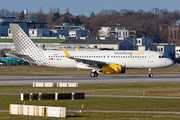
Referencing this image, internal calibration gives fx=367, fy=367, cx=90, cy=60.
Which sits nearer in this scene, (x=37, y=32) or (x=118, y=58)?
(x=118, y=58)

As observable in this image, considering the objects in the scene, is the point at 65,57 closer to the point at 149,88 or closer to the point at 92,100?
the point at 149,88

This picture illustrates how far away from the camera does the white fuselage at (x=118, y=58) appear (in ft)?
197

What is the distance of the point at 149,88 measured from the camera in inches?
1703

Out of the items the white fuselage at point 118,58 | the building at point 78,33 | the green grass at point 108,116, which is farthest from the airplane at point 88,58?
the building at point 78,33

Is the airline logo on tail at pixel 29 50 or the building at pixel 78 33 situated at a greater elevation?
the building at pixel 78 33

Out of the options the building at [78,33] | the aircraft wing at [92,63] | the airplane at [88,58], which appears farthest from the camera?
the building at [78,33]

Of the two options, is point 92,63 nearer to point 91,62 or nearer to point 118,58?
point 91,62

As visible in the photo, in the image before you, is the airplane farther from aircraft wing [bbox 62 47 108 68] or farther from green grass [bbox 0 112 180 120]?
green grass [bbox 0 112 180 120]

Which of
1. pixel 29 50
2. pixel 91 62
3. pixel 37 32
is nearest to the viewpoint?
pixel 91 62

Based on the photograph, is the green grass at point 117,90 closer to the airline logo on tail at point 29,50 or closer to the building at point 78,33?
the airline logo on tail at point 29,50

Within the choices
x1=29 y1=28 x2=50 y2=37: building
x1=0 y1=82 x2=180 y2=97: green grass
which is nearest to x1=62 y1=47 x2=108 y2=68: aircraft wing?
x1=0 y1=82 x2=180 y2=97: green grass

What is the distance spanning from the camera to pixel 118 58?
60.2 meters

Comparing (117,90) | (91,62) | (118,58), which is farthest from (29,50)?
(117,90)

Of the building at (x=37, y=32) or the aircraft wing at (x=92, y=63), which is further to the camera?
the building at (x=37, y=32)
